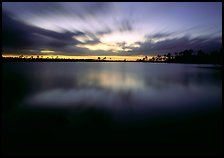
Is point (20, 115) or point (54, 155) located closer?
point (54, 155)

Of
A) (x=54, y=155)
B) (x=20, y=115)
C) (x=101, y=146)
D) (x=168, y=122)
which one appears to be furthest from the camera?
(x=20, y=115)

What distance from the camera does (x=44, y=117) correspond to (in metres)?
10.4

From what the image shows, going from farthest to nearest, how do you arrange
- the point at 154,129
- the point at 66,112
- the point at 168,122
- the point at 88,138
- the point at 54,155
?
the point at 66,112 < the point at 168,122 < the point at 154,129 < the point at 88,138 < the point at 54,155

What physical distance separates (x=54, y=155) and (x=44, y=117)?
4401 mm

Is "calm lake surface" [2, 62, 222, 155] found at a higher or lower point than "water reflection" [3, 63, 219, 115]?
lower

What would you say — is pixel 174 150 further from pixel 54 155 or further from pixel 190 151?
pixel 54 155

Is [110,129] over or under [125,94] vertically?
under

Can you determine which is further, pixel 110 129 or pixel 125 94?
pixel 125 94

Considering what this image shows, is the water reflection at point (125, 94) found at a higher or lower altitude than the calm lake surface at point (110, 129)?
higher

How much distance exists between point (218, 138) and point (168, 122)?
254 centimetres

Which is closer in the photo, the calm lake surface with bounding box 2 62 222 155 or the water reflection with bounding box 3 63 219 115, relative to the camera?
the calm lake surface with bounding box 2 62 222 155

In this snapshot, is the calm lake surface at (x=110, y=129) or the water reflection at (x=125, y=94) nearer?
the calm lake surface at (x=110, y=129)

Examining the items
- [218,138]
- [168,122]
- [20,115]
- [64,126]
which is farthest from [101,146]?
[20,115]

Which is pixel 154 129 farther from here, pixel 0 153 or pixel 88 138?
pixel 0 153
